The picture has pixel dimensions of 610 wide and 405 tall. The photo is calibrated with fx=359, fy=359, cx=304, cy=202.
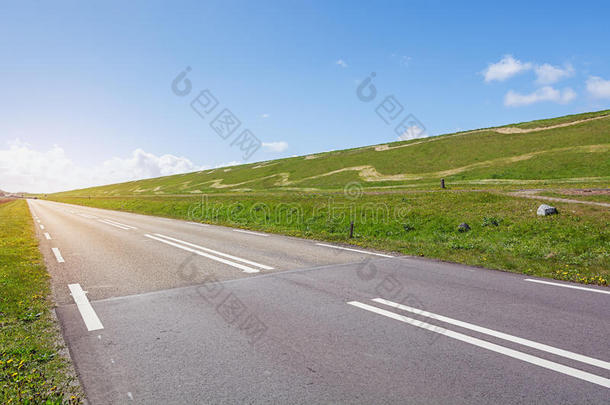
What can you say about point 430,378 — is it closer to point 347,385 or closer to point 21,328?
point 347,385

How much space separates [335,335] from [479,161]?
180 ft

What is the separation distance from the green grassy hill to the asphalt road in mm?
31885

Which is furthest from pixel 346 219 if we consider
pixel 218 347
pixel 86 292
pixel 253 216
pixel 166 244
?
pixel 218 347

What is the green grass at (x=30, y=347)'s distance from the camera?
384 centimetres

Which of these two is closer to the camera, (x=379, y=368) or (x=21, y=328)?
(x=379, y=368)

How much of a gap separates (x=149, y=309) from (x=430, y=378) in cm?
506

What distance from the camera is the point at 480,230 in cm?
1549

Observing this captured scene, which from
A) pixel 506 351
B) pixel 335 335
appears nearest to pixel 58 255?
pixel 335 335

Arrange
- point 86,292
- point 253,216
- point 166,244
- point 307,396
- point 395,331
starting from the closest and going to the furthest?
point 307,396
point 395,331
point 86,292
point 166,244
point 253,216

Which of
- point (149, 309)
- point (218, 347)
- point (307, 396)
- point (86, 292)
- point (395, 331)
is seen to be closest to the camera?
point (307, 396)

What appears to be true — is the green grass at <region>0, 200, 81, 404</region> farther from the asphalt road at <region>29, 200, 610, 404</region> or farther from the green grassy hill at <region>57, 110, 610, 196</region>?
the green grassy hill at <region>57, 110, 610, 196</region>

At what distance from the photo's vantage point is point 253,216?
2714 centimetres

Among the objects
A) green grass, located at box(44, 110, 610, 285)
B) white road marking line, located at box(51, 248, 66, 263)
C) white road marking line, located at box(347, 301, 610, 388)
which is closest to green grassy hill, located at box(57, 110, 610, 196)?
green grass, located at box(44, 110, 610, 285)

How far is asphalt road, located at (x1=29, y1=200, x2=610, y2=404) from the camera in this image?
3.81m
